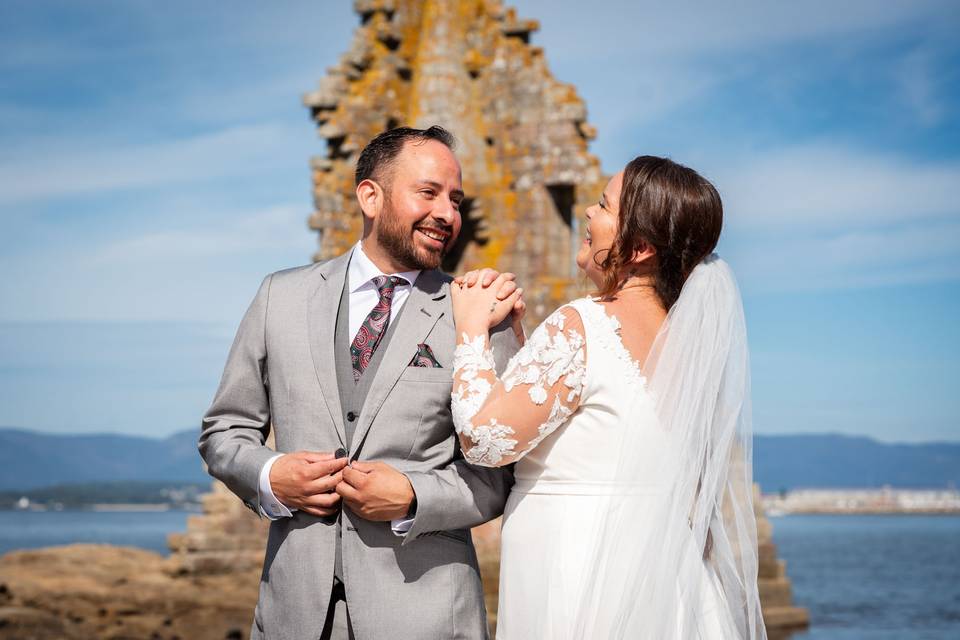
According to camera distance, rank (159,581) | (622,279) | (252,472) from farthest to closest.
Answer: (159,581)
(622,279)
(252,472)

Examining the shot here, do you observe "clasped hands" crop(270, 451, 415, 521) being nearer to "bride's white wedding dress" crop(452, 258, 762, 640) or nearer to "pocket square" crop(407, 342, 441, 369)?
"bride's white wedding dress" crop(452, 258, 762, 640)

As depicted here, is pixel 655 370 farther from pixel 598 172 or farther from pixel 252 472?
pixel 598 172

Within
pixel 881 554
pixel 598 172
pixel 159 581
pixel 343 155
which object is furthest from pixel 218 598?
pixel 881 554

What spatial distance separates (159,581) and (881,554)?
72434 mm

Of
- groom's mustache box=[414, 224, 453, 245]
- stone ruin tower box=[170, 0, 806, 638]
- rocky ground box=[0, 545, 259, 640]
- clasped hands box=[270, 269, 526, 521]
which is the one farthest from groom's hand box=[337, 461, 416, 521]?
rocky ground box=[0, 545, 259, 640]

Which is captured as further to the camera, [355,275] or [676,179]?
[355,275]

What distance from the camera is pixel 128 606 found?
18359 millimetres

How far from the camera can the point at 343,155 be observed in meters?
14.8

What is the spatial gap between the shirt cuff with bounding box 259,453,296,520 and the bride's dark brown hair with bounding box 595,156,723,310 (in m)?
1.48

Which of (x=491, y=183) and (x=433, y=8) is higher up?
(x=433, y=8)

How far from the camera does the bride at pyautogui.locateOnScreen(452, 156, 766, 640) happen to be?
4.77 meters

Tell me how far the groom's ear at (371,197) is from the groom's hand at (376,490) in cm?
111

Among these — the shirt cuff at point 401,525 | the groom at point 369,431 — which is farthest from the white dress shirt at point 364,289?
the shirt cuff at point 401,525

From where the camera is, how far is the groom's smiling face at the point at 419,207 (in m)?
5.09
